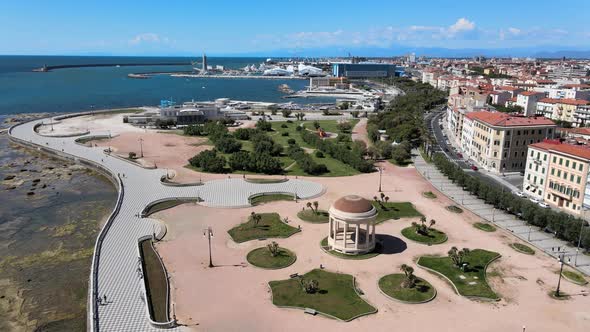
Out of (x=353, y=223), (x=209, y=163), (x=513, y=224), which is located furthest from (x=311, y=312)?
(x=209, y=163)

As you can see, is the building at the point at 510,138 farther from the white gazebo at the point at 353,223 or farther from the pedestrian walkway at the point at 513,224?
the white gazebo at the point at 353,223

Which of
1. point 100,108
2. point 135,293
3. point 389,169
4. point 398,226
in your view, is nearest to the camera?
point 135,293

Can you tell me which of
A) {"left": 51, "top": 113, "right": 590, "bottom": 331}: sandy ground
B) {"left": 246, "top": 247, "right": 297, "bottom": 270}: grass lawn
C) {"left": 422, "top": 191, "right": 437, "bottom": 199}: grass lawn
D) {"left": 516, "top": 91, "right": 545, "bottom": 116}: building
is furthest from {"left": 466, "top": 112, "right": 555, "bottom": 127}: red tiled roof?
{"left": 516, "top": 91, "right": 545, "bottom": 116}: building

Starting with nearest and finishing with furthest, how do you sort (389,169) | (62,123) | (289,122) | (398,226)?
1. (398,226)
2. (389,169)
3. (62,123)
4. (289,122)

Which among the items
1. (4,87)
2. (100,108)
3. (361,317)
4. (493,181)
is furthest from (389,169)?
(4,87)

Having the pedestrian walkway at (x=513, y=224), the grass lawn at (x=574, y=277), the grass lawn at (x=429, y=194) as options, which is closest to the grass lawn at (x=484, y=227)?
the pedestrian walkway at (x=513, y=224)

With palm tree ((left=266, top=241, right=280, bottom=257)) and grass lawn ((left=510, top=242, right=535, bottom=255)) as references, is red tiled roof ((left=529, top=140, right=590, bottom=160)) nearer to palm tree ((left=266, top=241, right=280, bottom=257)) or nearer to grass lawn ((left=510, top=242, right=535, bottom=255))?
grass lawn ((left=510, top=242, right=535, bottom=255))

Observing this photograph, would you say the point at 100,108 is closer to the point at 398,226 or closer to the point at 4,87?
the point at 4,87
